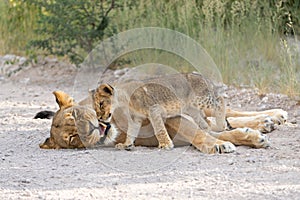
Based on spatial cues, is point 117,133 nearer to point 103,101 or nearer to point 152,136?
point 152,136

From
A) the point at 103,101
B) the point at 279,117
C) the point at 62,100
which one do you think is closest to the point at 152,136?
the point at 103,101

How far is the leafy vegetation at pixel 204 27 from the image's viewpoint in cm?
923

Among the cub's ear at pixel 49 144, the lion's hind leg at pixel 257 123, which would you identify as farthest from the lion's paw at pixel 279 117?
the cub's ear at pixel 49 144

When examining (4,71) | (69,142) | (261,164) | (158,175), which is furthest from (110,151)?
(4,71)

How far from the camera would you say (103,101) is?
528 centimetres

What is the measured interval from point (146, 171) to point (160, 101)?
2.49ft

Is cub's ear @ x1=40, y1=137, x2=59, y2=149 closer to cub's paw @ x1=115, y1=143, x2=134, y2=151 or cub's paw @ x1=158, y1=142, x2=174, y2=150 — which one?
cub's paw @ x1=115, y1=143, x2=134, y2=151

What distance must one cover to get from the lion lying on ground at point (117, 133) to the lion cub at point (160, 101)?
0.05m

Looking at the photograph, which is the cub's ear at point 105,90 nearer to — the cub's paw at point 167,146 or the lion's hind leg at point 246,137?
the cub's paw at point 167,146

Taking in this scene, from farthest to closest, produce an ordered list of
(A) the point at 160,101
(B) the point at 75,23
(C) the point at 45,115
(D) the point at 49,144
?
(B) the point at 75,23
(C) the point at 45,115
(D) the point at 49,144
(A) the point at 160,101

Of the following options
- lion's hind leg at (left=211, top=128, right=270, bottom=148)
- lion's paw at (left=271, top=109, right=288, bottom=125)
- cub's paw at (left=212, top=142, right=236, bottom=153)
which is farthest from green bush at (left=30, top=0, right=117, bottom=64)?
cub's paw at (left=212, top=142, right=236, bottom=153)

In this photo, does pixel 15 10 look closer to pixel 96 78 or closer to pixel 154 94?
pixel 96 78

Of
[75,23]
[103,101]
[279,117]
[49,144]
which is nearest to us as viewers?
[103,101]

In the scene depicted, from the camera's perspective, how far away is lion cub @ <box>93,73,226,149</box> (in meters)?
5.33
